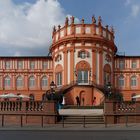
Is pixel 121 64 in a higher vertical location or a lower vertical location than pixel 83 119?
higher

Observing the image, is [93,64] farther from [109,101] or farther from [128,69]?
[109,101]

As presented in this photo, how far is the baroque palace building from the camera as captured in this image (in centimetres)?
6088

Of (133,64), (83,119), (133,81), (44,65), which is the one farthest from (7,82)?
(83,119)

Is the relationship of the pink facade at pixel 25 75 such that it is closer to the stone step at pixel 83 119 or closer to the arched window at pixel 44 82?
the arched window at pixel 44 82

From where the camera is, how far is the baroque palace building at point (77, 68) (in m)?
60.9

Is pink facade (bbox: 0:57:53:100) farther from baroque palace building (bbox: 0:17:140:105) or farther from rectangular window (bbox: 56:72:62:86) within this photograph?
rectangular window (bbox: 56:72:62:86)

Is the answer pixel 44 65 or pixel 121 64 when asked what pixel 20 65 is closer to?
pixel 44 65

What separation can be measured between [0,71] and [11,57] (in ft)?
11.6

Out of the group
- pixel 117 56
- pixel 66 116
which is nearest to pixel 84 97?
pixel 117 56

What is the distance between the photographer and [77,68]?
203ft

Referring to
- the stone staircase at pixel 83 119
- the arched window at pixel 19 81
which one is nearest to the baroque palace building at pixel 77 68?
the arched window at pixel 19 81

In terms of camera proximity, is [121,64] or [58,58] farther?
[121,64]

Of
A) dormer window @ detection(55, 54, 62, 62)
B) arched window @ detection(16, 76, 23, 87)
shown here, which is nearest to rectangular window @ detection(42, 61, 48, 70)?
arched window @ detection(16, 76, 23, 87)

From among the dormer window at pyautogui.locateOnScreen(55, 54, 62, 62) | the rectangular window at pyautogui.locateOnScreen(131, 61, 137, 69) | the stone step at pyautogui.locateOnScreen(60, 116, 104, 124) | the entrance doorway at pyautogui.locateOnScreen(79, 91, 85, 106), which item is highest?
the dormer window at pyautogui.locateOnScreen(55, 54, 62, 62)
